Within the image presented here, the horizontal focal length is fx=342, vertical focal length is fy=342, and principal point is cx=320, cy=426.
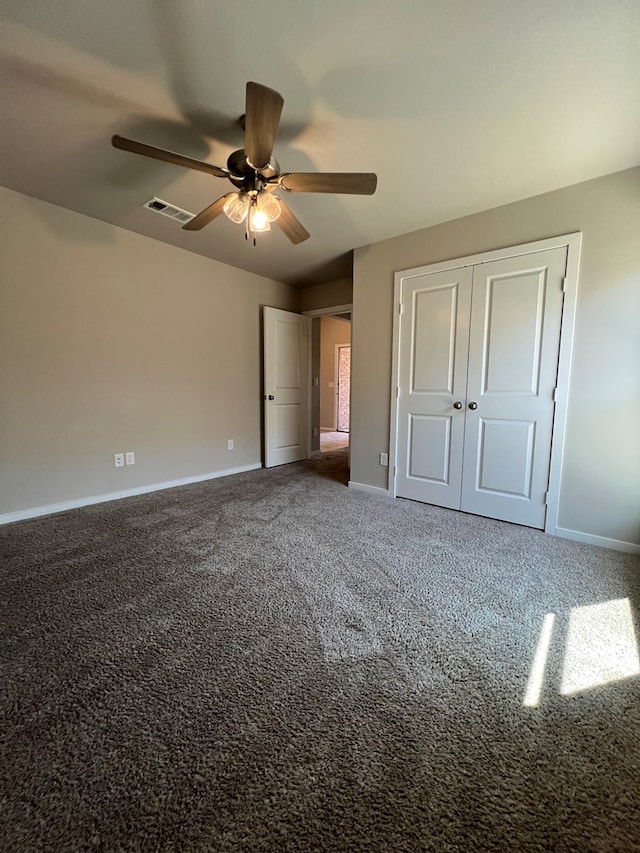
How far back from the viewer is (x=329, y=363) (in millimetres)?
7781

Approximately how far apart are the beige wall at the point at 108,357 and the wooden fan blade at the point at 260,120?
208cm

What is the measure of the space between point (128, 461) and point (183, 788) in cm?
284

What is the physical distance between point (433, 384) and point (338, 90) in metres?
2.07

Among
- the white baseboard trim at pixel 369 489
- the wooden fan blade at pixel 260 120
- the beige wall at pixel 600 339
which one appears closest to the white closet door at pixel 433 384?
the white baseboard trim at pixel 369 489

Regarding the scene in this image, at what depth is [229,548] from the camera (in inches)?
89.2

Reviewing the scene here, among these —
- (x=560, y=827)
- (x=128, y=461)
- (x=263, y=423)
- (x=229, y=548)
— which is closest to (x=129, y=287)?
(x=128, y=461)

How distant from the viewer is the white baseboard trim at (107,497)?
2654 millimetres

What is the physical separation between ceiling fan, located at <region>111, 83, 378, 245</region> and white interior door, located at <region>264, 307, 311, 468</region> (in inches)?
81.9

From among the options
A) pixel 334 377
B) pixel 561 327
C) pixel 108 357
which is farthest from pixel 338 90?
pixel 334 377

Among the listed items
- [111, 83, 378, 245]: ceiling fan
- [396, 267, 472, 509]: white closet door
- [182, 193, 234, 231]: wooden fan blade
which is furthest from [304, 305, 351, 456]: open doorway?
[111, 83, 378, 245]: ceiling fan

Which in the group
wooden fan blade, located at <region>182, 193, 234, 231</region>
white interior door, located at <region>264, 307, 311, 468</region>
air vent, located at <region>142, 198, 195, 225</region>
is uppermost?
air vent, located at <region>142, 198, 195, 225</region>

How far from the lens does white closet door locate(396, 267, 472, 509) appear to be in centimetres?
285

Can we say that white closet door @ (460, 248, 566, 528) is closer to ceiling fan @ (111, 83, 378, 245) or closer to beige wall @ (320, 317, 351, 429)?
ceiling fan @ (111, 83, 378, 245)

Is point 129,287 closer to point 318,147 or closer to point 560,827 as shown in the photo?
point 318,147
